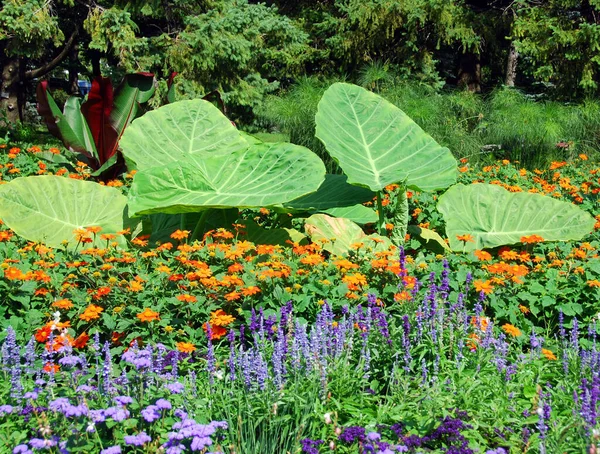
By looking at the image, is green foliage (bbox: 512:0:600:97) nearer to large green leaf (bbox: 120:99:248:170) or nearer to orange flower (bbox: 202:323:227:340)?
large green leaf (bbox: 120:99:248:170)

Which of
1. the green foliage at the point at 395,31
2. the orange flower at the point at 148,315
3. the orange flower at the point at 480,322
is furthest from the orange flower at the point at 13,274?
the green foliage at the point at 395,31

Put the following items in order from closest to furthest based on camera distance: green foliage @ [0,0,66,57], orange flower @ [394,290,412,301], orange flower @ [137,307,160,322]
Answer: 1. orange flower @ [137,307,160,322]
2. orange flower @ [394,290,412,301]
3. green foliage @ [0,0,66,57]

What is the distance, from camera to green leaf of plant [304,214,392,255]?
436 cm

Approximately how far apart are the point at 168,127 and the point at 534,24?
293 inches

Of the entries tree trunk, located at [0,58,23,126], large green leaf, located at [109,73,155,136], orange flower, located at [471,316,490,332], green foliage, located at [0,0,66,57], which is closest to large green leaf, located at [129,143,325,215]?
orange flower, located at [471,316,490,332]

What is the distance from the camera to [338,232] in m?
4.52

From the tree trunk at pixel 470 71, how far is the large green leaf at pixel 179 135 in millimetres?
8656

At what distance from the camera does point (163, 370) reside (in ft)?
9.16

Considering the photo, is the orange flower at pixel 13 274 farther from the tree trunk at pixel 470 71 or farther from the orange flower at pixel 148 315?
the tree trunk at pixel 470 71

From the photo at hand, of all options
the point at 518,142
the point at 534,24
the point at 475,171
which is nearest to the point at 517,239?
the point at 475,171

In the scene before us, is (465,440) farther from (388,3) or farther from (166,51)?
(388,3)

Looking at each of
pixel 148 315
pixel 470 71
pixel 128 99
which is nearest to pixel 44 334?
pixel 148 315

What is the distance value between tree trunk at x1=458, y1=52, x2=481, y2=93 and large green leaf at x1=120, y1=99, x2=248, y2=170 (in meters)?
8.66

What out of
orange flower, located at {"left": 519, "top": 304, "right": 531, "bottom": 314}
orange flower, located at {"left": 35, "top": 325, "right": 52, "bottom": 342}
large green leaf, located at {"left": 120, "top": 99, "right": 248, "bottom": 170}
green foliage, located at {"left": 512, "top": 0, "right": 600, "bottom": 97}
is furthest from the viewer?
green foliage, located at {"left": 512, "top": 0, "right": 600, "bottom": 97}
